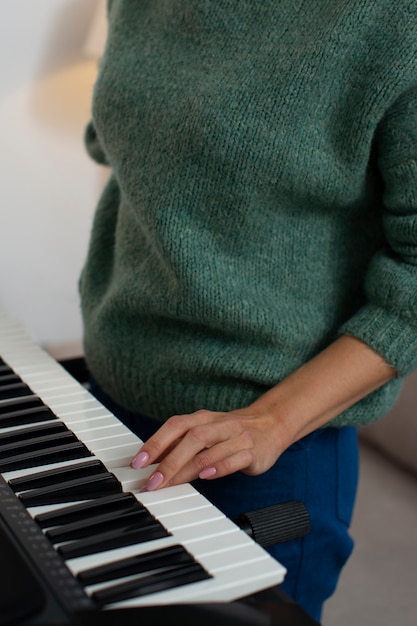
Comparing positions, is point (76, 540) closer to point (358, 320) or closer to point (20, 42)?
point (358, 320)

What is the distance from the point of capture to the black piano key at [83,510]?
0.65 m

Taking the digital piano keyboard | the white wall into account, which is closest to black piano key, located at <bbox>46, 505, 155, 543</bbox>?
the digital piano keyboard

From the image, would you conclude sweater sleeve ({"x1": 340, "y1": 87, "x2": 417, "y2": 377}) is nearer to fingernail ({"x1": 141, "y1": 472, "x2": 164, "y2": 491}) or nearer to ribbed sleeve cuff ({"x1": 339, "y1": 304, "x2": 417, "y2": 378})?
ribbed sleeve cuff ({"x1": 339, "y1": 304, "x2": 417, "y2": 378})

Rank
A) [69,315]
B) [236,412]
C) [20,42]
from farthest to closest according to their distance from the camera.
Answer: [69,315] → [20,42] → [236,412]

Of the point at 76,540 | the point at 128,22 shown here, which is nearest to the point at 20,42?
the point at 128,22

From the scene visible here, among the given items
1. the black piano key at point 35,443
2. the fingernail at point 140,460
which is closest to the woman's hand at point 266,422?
the fingernail at point 140,460

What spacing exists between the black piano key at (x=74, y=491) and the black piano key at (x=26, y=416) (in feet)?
0.51

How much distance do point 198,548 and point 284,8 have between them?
1.86 ft

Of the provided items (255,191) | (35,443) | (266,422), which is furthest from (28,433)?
(255,191)

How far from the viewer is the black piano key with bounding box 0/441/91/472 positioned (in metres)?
0.74

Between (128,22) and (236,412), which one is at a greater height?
(128,22)

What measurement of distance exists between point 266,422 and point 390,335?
0.53 ft

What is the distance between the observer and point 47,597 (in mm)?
550

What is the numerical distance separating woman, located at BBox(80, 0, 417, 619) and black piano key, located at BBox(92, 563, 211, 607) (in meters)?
0.17
